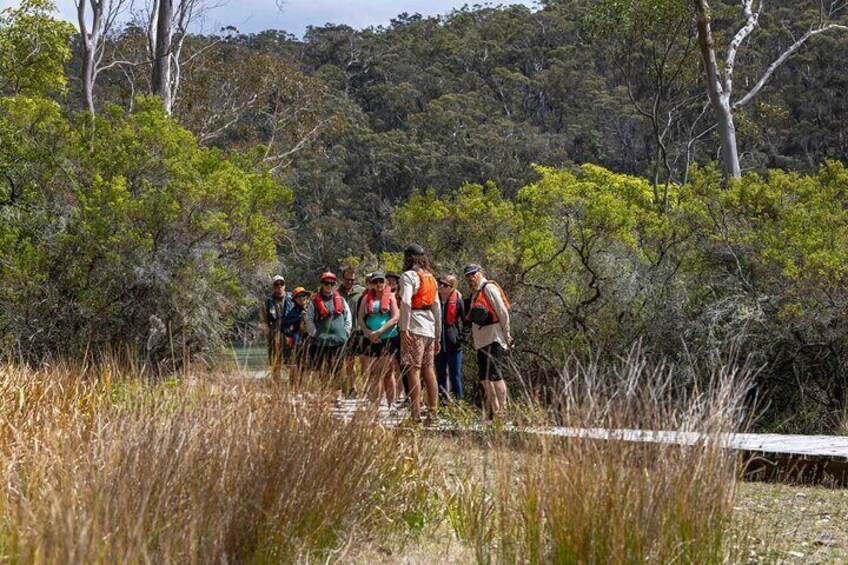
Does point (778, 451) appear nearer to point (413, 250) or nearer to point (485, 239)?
point (413, 250)

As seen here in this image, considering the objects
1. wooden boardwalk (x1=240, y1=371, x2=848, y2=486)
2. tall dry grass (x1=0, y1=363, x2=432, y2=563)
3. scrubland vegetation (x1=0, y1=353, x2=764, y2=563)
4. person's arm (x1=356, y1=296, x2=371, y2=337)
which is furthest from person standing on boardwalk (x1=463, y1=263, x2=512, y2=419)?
scrubland vegetation (x1=0, y1=353, x2=764, y2=563)

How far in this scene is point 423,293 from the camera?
8.81m

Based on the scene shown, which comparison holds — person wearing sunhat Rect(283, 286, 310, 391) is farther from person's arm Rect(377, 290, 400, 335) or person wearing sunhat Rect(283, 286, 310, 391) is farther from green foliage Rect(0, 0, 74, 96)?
green foliage Rect(0, 0, 74, 96)

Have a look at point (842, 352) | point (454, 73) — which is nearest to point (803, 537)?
point (842, 352)

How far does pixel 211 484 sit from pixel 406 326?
15.3ft

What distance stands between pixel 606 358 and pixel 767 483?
531cm

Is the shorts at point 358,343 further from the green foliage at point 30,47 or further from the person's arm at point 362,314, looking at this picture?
the green foliage at point 30,47

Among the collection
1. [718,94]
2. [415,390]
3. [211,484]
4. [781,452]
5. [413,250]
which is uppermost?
[718,94]

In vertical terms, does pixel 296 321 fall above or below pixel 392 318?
below

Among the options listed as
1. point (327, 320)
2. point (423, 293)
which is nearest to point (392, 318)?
point (327, 320)

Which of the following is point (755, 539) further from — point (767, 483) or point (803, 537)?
point (767, 483)

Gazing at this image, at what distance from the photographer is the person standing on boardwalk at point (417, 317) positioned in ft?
28.5

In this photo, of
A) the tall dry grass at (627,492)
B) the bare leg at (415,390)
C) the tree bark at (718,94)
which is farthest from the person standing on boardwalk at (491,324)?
the tree bark at (718,94)

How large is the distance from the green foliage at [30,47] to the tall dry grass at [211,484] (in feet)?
49.5
